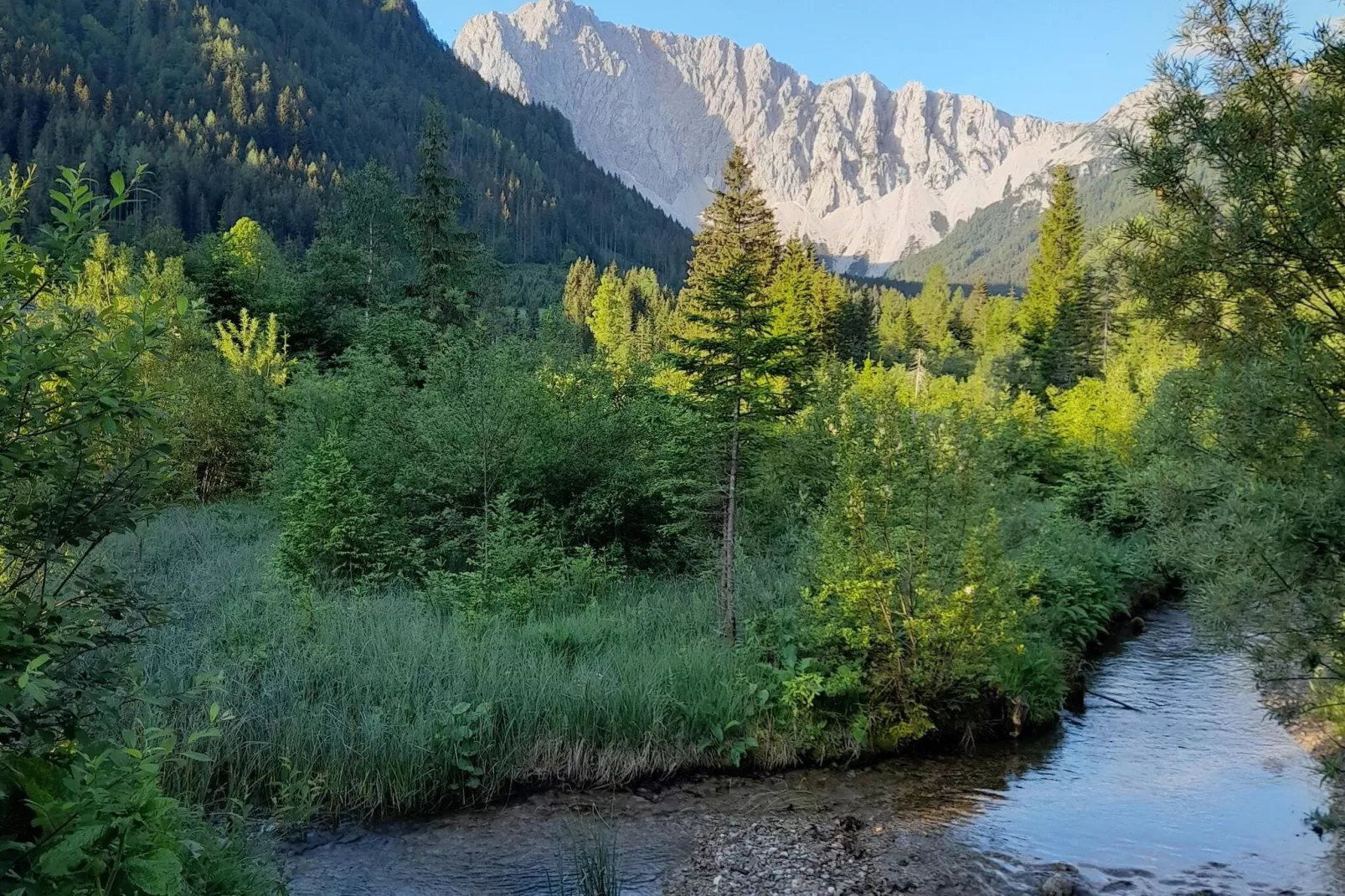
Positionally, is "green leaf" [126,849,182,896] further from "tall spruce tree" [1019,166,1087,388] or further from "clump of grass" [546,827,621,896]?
"tall spruce tree" [1019,166,1087,388]

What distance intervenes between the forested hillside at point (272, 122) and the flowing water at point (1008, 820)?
57.9 m

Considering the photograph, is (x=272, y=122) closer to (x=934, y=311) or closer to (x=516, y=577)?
(x=934, y=311)

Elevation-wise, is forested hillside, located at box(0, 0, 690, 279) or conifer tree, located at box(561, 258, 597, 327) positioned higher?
forested hillside, located at box(0, 0, 690, 279)

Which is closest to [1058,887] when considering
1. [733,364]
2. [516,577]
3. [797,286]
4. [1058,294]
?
[733,364]

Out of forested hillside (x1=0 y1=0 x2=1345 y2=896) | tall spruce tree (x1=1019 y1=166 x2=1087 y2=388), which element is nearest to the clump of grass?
forested hillside (x1=0 y1=0 x2=1345 y2=896)

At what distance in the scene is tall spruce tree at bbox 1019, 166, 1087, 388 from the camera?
43.2 meters

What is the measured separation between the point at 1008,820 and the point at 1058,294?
51.1 metres

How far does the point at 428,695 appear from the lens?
7461mm

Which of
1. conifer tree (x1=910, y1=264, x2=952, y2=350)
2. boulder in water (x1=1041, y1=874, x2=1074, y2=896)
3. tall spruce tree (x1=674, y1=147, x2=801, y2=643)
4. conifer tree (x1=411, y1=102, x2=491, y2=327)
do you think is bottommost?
boulder in water (x1=1041, y1=874, x2=1074, y2=896)

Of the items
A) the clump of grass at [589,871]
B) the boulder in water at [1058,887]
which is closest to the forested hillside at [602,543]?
the clump of grass at [589,871]

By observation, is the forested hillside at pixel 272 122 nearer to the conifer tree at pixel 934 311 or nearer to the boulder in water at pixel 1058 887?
the conifer tree at pixel 934 311

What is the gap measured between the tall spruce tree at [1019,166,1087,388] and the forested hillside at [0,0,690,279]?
55.3m

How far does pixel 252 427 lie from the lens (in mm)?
19438

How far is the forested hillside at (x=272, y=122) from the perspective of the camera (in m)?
94.9
